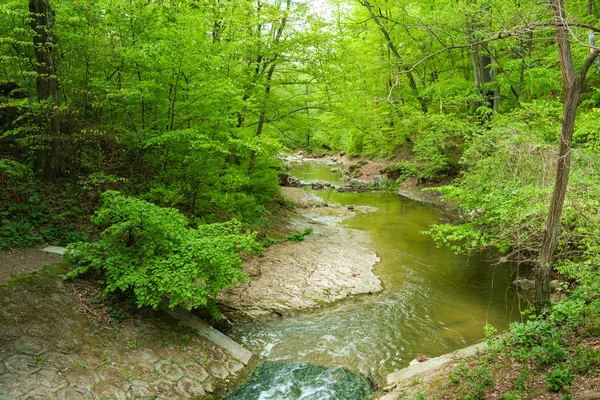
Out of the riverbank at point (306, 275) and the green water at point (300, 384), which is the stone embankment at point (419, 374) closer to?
the green water at point (300, 384)

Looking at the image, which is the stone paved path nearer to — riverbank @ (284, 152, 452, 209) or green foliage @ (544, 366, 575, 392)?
green foliage @ (544, 366, 575, 392)

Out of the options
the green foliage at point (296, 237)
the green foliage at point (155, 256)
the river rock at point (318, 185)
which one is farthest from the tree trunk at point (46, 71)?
the river rock at point (318, 185)

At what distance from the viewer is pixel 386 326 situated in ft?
25.1

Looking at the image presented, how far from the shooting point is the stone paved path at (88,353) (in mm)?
4590

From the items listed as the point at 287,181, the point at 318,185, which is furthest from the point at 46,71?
the point at 318,185

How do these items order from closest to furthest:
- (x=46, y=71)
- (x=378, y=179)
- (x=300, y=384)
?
(x=300, y=384), (x=46, y=71), (x=378, y=179)

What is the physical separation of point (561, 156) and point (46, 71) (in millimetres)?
9677

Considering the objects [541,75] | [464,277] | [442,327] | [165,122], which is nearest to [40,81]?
[165,122]

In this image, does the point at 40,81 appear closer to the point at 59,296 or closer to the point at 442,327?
the point at 59,296

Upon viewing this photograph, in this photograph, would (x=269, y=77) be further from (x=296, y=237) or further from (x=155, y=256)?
(x=155, y=256)

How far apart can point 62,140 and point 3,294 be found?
4690 mm

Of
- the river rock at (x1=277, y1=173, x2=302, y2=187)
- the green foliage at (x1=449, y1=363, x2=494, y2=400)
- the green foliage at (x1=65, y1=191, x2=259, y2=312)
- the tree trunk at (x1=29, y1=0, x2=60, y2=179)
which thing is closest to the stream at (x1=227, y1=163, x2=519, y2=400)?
the green foliage at (x1=449, y1=363, x2=494, y2=400)

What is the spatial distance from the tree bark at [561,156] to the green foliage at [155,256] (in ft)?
15.2

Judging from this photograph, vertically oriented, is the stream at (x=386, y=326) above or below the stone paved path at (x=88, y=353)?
below
